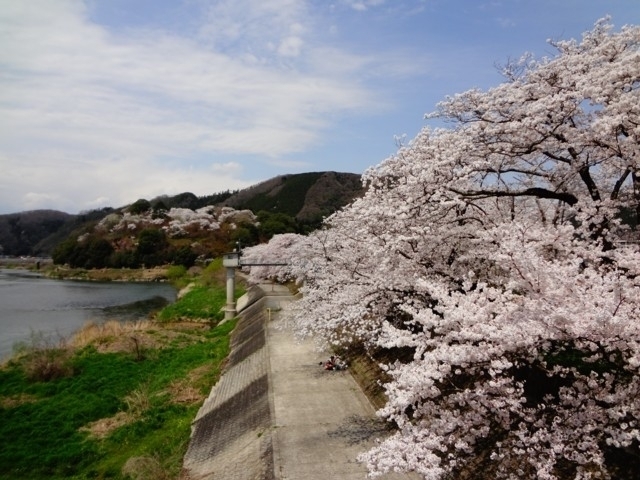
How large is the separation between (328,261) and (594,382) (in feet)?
33.8

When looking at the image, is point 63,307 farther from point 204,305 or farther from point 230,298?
point 230,298

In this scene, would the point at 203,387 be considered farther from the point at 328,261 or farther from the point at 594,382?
the point at 594,382

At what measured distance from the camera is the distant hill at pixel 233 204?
457 ft

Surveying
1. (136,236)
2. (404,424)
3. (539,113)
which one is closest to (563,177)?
(539,113)

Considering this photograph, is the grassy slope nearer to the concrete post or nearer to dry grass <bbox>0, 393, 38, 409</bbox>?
dry grass <bbox>0, 393, 38, 409</bbox>

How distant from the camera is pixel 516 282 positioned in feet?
20.4

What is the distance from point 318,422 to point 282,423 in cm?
78

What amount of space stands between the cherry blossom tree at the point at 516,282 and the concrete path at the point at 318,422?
115cm

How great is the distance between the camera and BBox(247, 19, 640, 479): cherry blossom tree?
5656mm

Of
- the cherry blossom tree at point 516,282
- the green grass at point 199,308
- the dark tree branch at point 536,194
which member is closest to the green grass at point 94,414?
the cherry blossom tree at point 516,282

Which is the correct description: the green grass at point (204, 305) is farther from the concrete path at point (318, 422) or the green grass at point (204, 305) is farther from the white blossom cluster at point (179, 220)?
the white blossom cluster at point (179, 220)

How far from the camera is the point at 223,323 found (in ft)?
94.4

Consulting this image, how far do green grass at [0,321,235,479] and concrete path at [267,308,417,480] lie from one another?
8.53 ft

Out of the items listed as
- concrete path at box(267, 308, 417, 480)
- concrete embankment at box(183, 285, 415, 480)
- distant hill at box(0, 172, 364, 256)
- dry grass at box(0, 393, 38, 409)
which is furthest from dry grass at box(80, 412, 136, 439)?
distant hill at box(0, 172, 364, 256)
